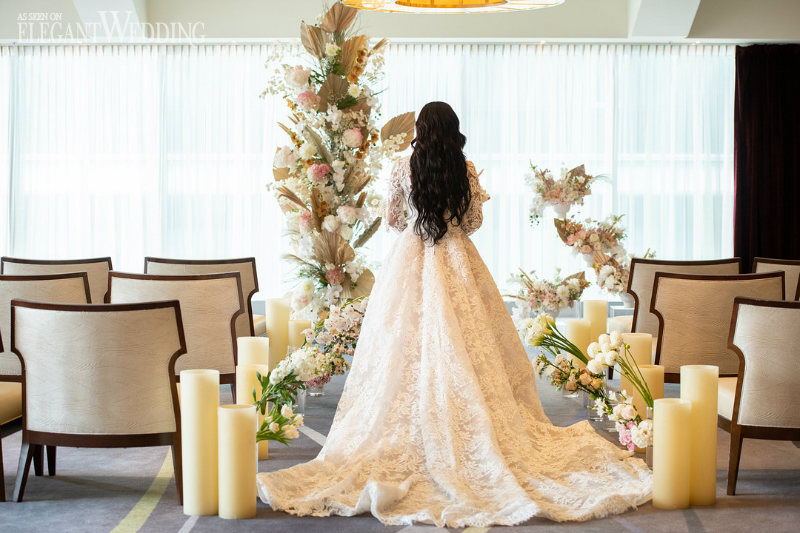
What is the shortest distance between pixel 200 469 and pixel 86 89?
7201 mm

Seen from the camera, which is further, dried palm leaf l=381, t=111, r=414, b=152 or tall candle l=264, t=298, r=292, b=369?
dried palm leaf l=381, t=111, r=414, b=152

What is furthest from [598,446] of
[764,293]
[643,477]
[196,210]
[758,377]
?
[196,210]

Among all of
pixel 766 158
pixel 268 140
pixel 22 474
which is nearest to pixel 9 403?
pixel 22 474

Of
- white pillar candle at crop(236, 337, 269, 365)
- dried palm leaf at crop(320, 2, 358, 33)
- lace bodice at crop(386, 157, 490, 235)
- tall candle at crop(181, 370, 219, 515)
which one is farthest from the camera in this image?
dried palm leaf at crop(320, 2, 358, 33)

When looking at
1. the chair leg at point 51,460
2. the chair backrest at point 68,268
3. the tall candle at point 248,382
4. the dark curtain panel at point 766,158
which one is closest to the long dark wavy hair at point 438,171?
the tall candle at point 248,382

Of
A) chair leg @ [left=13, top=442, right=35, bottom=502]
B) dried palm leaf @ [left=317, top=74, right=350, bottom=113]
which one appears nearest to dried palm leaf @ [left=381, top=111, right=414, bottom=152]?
dried palm leaf @ [left=317, top=74, right=350, bottom=113]

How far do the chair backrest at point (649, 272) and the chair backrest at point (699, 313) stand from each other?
696 mm

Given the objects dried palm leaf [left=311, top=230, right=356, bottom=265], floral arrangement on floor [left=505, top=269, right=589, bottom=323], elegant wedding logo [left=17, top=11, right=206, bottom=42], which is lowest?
floral arrangement on floor [left=505, top=269, right=589, bottom=323]

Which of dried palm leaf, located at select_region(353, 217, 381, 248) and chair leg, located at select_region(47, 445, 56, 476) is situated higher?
dried palm leaf, located at select_region(353, 217, 381, 248)

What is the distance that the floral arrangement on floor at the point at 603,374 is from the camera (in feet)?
12.3

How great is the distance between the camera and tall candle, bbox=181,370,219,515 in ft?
11.1

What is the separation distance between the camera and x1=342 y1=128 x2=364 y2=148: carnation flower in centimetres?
576

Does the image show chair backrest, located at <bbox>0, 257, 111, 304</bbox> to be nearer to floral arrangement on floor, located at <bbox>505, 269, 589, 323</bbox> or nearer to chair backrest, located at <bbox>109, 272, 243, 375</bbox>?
chair backrest, located at <bbox>109, 272, 243, 375</bbox>

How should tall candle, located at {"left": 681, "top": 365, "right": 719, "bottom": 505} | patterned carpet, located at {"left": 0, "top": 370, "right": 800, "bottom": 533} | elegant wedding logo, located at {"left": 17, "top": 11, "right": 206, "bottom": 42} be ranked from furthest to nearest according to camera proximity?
elegant wedding logo, located at {"left": 17, "top": 11, "right": 206, "bottom": 42} < tall candle, located at {"left": 681, "top": 365, "right": 719, "bottom": 505} < patterned carpet, located at {"left": 0, "top": 370, "right": 800, "bottom": 533}
